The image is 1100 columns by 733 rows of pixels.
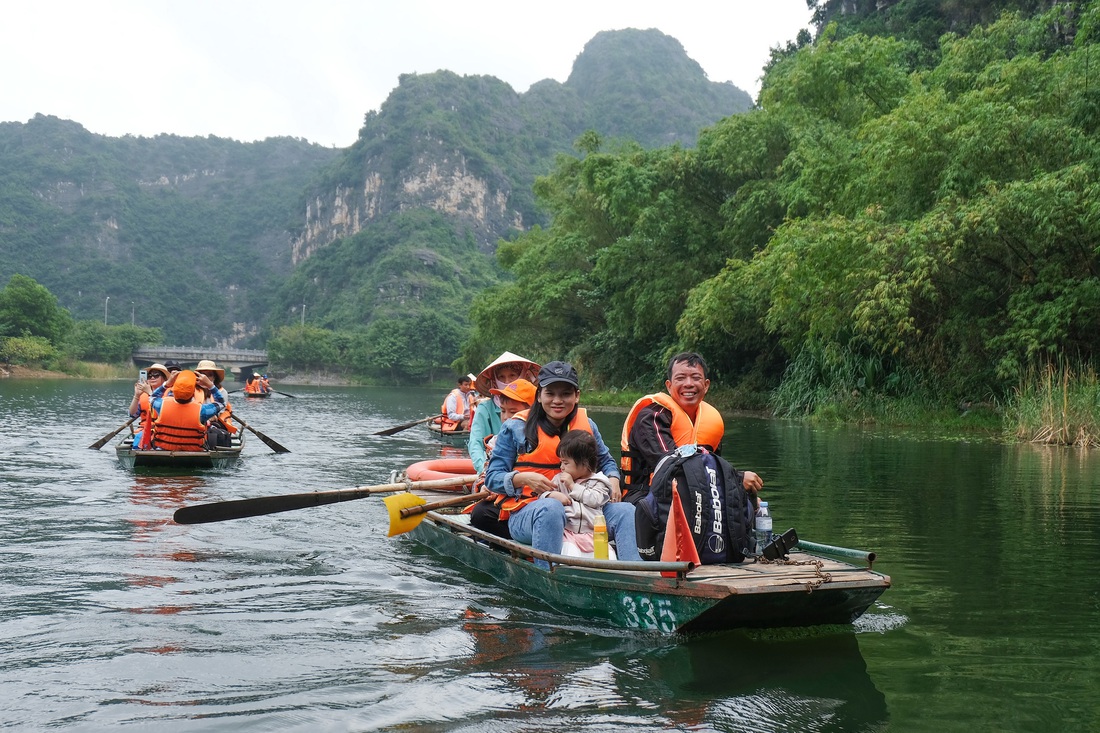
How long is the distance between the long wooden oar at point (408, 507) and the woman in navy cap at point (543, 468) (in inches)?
21.8

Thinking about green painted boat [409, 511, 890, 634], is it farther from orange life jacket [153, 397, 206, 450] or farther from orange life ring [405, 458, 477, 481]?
orange life jacket [153, 397, 206, 450]

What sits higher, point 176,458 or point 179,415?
point 179,415

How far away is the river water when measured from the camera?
167 inches

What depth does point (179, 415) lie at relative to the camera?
41.0 ft

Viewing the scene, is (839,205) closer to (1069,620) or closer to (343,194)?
(1069,620)

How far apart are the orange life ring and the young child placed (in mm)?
2820

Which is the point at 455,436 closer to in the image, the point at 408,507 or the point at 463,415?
the point at 463,415

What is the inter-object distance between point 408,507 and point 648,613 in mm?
2375

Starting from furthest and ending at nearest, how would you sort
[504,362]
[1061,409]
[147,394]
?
[1061,409], [147,394], [504,362]

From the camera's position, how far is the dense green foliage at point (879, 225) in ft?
56.1

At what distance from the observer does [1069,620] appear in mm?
5625

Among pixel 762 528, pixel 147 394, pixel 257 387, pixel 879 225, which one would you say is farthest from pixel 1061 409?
pixel 257 387

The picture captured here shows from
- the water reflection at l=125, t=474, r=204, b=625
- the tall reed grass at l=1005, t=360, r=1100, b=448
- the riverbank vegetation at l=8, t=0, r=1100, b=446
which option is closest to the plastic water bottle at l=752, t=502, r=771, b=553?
the water reflection at l=125, t=474, r=204, b=625

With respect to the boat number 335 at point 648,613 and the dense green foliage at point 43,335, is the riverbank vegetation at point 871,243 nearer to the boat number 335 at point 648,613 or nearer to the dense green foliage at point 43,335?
the boat number 335 at point 648,613
